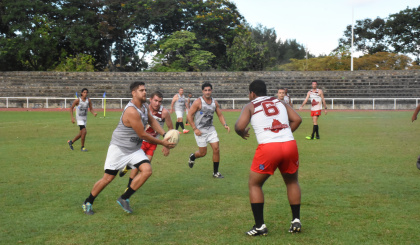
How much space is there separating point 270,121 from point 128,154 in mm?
2372

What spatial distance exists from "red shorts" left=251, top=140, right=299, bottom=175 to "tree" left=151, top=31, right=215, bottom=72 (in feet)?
163

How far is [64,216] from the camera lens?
6.77 metres

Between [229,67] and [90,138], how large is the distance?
44541mm

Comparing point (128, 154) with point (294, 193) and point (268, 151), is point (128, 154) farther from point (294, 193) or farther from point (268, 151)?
point (294, 193)

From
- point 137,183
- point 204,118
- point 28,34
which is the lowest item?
point 137,183

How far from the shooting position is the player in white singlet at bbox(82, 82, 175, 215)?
22.4 feet

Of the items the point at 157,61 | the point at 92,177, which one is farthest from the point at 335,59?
the point at 92,177

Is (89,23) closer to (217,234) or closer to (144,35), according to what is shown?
(144,35)

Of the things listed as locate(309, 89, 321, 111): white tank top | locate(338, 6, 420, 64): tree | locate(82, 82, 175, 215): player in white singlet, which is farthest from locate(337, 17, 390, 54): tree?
locate(82, 82, 175, 215): player in white singlet

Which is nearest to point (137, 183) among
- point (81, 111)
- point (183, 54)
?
point (81, 111)

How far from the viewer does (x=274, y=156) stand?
5590mm

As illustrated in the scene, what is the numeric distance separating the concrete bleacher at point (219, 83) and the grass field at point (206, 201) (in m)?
30.4

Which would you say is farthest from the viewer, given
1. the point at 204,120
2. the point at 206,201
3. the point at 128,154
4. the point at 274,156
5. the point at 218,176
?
the point at 204,120

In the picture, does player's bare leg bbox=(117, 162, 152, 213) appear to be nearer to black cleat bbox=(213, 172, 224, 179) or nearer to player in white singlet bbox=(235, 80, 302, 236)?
player in white singlet bbox=(235, 80, 302, 236)
